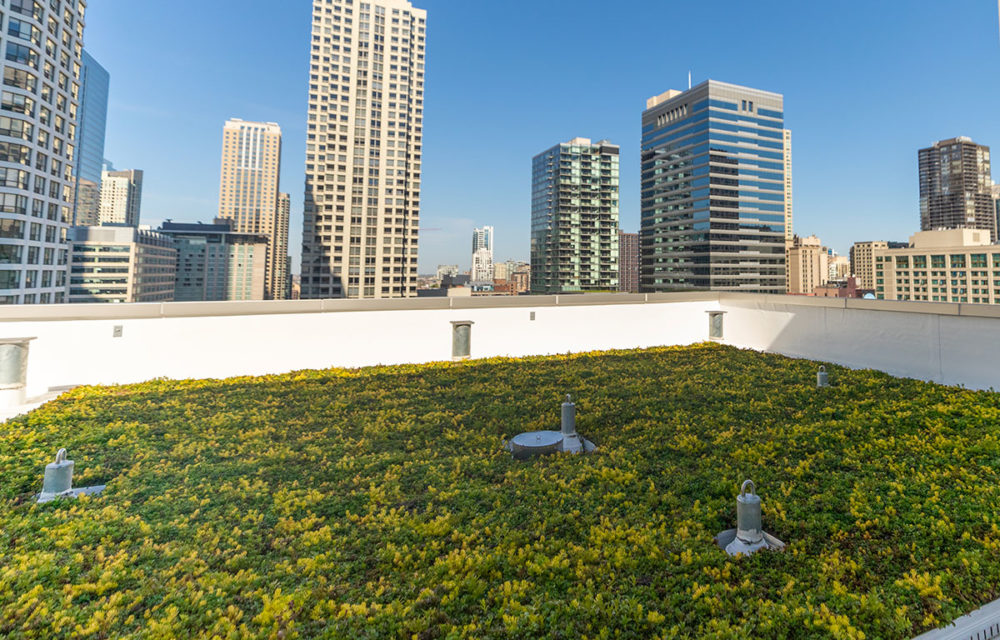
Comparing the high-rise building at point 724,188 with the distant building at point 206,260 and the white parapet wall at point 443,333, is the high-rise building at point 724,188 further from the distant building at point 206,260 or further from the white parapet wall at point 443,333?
the distant building at point 206,260

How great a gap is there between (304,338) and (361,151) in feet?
396

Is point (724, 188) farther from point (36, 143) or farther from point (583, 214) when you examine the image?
point (36, 143)

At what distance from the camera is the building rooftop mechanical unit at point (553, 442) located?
6312 millimetres

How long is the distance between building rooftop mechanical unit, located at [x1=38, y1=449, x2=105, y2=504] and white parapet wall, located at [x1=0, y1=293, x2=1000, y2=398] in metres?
6.47

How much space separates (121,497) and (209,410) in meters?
3.55

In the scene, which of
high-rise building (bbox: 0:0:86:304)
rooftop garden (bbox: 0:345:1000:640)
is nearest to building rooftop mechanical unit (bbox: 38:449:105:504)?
rooftop garden (bbox: 0:345:1000:640)

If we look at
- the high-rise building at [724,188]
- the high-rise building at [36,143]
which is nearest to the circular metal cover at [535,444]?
the high-rise building at [36,143]

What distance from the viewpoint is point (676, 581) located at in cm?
348

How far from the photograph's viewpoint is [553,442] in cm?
643

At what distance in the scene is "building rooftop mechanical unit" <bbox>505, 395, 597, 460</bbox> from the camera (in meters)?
6.31

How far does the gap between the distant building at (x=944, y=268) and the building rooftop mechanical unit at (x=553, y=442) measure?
149m

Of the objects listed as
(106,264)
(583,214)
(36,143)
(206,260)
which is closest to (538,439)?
(36,143)

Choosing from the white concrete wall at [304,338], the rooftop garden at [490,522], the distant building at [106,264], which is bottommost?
the rooftop garden at [490,522]

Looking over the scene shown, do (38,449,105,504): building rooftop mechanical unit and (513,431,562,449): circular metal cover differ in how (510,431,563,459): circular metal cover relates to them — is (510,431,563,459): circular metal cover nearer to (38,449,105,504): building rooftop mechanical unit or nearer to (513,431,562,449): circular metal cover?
(513,431,562,449): circular metal cover
